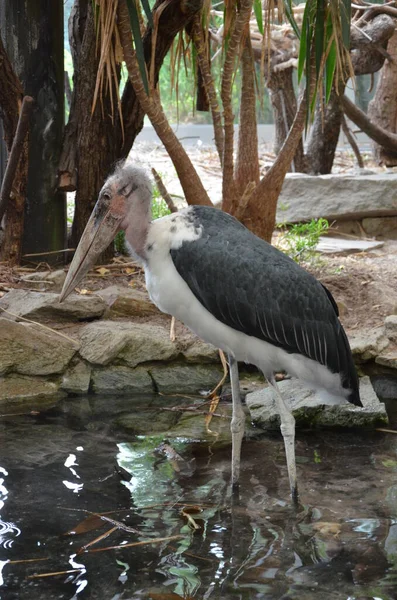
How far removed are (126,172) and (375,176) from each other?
15.0 ft

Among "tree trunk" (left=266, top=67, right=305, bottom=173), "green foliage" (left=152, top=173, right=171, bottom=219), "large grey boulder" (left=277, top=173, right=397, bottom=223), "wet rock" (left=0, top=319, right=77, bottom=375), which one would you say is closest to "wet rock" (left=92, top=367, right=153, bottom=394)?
"wet rock" (left=0, top=319, right=77, bottom=375)

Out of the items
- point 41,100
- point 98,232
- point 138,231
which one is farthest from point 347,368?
point 41,100

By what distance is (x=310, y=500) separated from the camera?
11.4ft

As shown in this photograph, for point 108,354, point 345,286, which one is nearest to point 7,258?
point 108,354

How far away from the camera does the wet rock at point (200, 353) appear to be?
16.1 feet

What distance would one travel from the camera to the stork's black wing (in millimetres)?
3389

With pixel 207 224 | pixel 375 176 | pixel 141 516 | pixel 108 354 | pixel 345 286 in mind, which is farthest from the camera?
pixel 375 176

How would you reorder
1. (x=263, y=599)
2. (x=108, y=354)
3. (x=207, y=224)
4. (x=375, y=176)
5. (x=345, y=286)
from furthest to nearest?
(x=375, y=176)
(x=345, y=286)
(x=108, y=354)
(x=207, y=224)
(x=263, y=599)

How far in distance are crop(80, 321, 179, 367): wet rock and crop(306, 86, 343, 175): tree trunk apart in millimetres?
3959

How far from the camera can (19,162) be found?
218 inches

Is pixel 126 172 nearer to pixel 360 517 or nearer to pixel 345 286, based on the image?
pixel 360 517

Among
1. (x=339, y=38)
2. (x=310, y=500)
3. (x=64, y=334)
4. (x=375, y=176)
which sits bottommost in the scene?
(x=310, y=500)

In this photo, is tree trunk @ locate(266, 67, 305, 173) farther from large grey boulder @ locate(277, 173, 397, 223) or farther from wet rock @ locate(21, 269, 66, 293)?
wet rock @ locate(21, 269, 66, 293)

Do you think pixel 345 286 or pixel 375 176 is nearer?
pixel 345 286
